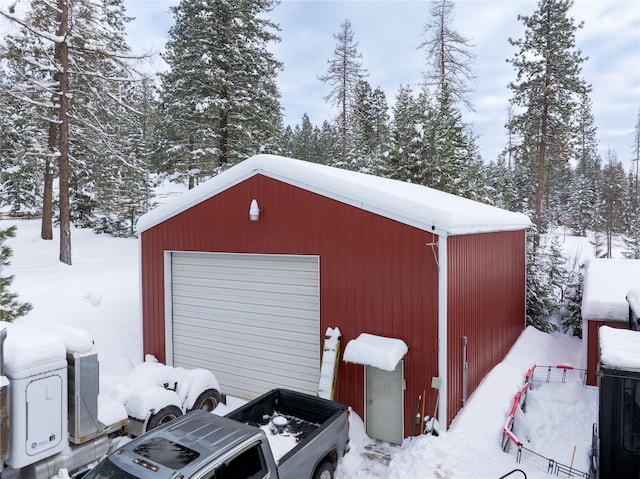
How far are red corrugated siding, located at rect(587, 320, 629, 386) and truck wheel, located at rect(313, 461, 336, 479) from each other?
7.26 metres

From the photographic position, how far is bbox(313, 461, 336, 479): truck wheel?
523 cm

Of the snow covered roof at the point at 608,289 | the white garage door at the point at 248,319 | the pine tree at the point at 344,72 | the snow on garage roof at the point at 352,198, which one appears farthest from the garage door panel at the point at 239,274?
the pine tree at the point at 344,72

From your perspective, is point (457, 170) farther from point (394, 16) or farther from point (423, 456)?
point (423, 456)

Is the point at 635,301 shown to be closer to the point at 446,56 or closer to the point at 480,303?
the point at 480,303

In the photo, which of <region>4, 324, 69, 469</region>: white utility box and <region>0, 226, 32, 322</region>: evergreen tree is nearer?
<region>4, 324, 69, 469</region>: white utility box

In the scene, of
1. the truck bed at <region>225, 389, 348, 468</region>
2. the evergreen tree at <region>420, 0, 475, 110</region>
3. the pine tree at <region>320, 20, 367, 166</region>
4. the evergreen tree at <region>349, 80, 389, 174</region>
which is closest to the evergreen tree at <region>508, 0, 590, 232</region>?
the evergreen tree at <region>420, 0, 475, 110</region>

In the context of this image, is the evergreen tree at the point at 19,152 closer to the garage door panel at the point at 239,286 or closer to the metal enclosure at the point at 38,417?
the garage door panel at the point at 239,286

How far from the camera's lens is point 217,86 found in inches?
766

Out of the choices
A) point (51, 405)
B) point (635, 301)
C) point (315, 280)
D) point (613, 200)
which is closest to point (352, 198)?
point (315, 280)

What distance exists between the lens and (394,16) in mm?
12023

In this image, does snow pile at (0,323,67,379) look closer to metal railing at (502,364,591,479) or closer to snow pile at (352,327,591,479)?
snow pile at (352,327,591,479)

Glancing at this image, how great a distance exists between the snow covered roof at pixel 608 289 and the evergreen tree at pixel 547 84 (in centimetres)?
1043

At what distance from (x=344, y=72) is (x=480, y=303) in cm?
2085

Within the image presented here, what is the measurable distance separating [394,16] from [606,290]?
9311mm
